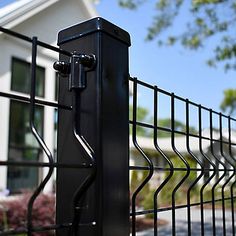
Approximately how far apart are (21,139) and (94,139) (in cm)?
714

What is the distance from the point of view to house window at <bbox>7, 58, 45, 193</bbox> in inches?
296

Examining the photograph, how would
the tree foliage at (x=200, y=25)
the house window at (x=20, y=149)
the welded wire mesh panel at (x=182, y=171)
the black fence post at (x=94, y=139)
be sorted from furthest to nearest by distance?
1. the tree foliage at (x=200, y=25)
2. the house window at (x=20, y=149)
3. the welded wire mesh panel at (x=182, y=171)
4. the black fence post at (x=94, y=139)

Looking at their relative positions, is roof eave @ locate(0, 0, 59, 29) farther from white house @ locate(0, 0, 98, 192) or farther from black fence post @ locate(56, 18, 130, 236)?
black fence post @ locate(56, 18, 130, 236)

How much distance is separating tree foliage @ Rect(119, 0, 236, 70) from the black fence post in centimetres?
787

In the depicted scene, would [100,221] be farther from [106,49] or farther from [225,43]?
[225,43]

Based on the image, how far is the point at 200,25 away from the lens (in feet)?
29.5

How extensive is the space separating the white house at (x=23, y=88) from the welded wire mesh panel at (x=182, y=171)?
7.59 feet

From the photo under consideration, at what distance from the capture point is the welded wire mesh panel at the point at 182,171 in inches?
51.8

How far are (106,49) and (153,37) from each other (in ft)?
29.4

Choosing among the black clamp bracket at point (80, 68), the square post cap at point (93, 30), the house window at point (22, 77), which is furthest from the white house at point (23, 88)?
the black clamp bracket at point (80, 68)

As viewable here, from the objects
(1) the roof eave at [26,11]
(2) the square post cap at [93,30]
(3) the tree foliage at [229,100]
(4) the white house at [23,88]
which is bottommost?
(2) the square post cap at [93,30]

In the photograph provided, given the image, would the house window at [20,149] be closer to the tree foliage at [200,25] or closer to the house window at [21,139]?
the house window at [21,139]

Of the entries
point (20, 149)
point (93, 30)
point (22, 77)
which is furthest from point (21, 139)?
point (93, 30)

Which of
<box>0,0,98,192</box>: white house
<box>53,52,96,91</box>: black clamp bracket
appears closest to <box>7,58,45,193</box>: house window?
<box>0,0,98,192</box>: white house
